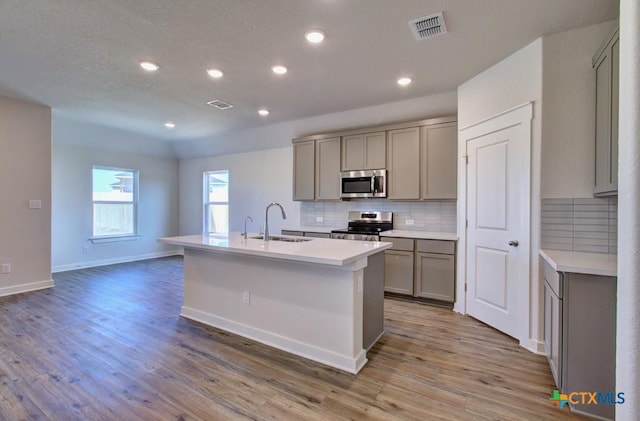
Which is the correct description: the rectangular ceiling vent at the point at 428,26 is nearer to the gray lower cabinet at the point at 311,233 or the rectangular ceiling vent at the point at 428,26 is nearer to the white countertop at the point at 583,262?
the white countertop at the point at 583,262

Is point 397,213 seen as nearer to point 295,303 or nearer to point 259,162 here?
point 295,303

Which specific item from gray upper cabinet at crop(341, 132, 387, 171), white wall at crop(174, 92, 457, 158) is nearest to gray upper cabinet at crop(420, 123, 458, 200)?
white wall at crop(174, 92, 457, 158)

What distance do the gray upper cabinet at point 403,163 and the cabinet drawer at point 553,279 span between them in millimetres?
2001

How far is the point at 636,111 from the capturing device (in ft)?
3.44

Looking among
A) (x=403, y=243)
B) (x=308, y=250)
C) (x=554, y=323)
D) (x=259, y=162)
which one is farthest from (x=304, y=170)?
(x=554, y=323)

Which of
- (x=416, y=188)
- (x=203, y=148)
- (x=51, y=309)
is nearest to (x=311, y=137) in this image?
(x=416, y=188)

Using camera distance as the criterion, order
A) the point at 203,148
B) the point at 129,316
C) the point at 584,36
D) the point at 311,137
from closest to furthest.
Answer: the point at 584,36, the point at 129,316, the point at 311,137, the point at 203,148

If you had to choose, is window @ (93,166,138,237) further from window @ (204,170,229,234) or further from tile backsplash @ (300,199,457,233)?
tile backsplash @ (300,199,457,233)

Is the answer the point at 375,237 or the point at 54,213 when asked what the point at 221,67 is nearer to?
the point at 375,237

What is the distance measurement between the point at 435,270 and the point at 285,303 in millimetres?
2086

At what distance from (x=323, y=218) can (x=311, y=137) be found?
4.67ft

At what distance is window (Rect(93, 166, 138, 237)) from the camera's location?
246 inches

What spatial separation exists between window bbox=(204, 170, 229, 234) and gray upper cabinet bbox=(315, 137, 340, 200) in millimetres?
2640

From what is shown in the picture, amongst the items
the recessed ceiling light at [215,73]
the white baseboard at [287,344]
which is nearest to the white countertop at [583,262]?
the white baseboard at [287,344]
